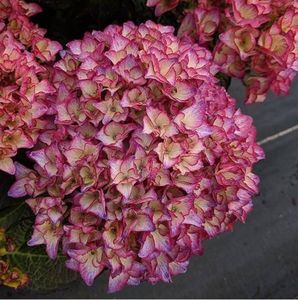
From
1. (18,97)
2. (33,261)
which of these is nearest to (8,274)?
(33,261)

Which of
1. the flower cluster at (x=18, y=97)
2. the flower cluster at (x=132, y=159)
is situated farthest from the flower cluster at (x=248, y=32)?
the flower cluster at (x=18, y=97)

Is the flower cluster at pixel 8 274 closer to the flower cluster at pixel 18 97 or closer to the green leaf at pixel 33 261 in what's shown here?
the green leaf at pixel 33 261

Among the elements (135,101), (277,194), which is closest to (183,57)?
(135,101)

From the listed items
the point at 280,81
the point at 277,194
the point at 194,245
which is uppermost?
the point at 280,81

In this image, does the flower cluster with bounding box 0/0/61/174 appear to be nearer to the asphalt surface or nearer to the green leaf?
the green leaf

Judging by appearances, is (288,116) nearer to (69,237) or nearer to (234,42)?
(234,42)

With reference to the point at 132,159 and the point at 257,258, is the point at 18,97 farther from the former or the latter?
the point at 257,258

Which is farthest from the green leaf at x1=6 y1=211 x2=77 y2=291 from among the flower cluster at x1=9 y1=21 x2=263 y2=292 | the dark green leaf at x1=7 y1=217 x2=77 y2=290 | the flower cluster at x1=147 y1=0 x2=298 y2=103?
the flower cluster at x1=147 y1=0 x2=298 y2=103
